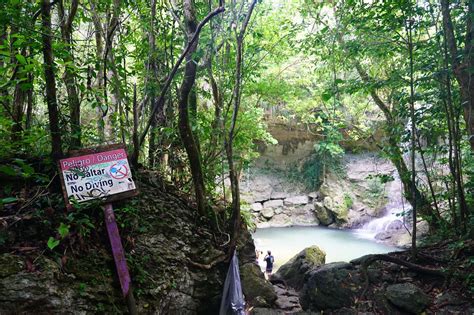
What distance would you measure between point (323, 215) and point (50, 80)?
1554 cm

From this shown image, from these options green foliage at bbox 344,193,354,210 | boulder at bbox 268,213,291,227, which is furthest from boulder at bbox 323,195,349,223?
boulder at bbox 268,213,291,227

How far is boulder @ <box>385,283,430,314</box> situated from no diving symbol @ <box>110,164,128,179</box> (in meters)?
3.86

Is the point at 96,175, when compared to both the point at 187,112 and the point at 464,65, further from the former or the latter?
the point at 464,65

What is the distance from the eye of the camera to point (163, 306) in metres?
3.45

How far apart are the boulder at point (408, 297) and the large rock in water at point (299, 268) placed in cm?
229

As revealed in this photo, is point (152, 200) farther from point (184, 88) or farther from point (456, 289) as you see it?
point (456, 289)

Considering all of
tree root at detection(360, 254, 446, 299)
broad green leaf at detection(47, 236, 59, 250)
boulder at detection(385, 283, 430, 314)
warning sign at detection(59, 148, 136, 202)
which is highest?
warning sign at detection(59, 148, 136, 202)

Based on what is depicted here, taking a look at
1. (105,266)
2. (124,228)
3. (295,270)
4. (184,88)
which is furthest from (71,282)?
(295,270)

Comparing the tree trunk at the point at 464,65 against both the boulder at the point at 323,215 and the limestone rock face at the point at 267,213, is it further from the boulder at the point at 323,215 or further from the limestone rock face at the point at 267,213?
the limestone rock face at the point at 267,213

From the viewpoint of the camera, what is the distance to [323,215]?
16484 mm

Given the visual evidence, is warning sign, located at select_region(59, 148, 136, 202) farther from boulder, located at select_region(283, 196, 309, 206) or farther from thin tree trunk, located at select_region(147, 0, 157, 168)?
boulder, located at select_region(283, 196, 309, 206)

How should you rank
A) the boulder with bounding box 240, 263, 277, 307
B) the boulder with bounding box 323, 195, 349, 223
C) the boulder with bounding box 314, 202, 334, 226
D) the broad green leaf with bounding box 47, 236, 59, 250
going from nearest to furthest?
1. the broad green leaf with bounding box 47, 236, 59, 250
2. the boulder with bounding box 240, 263, 277, 307
3. the boulder with bounding box 323, 195, 349, 223
4. the boulder with bounding box 314, 202, 334, 226

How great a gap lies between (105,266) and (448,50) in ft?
17.2

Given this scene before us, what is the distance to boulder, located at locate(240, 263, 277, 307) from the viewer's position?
5.00 m
